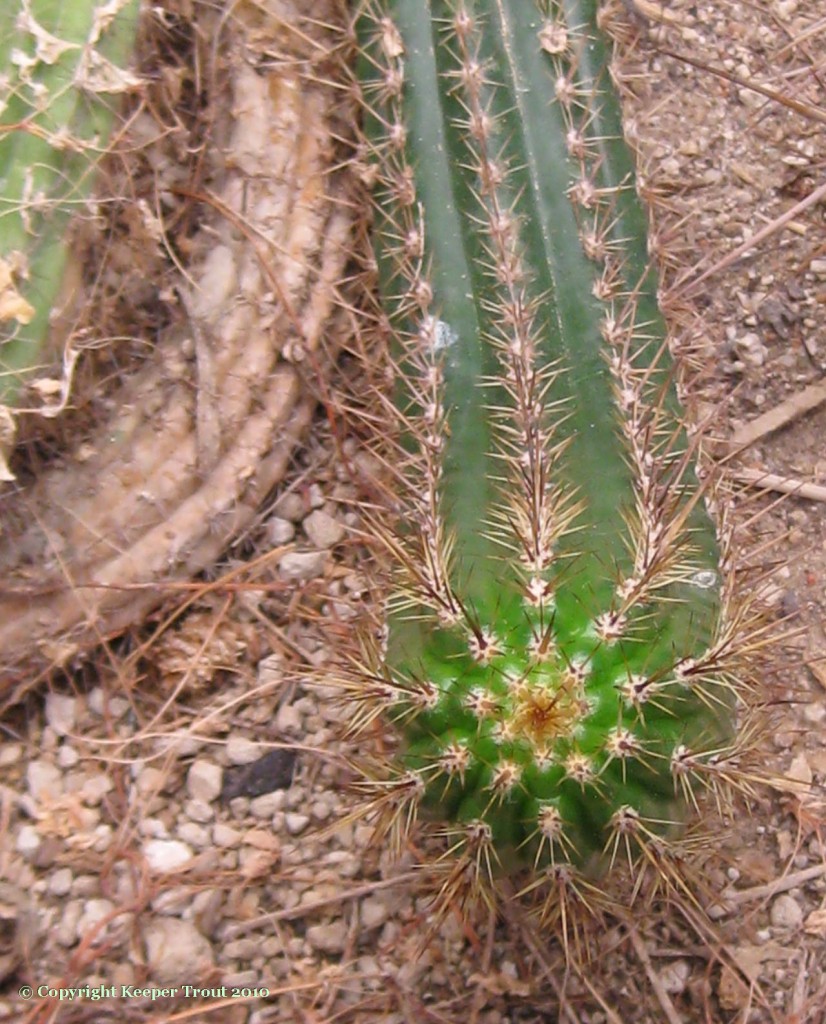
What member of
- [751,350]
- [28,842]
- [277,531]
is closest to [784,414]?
[751,350]

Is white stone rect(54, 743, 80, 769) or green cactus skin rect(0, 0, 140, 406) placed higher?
green cactus skin rect(0, 0, 140, 406)

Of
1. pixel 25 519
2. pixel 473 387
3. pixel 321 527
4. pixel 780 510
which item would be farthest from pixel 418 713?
pixel 780 510

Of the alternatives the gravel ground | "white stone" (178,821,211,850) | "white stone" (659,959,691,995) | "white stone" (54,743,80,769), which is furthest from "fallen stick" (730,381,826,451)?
"white stone" (54,743,80,769)

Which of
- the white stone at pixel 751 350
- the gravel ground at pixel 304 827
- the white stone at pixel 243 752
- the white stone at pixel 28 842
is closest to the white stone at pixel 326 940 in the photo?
the gravel ground at pixel 304 827

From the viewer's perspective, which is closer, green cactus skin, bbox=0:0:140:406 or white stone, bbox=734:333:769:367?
green cactus skin, bbox=0:0:140:406

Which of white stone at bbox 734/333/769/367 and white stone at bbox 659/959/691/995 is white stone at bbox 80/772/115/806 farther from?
white stone at bbox 734/333/769/367

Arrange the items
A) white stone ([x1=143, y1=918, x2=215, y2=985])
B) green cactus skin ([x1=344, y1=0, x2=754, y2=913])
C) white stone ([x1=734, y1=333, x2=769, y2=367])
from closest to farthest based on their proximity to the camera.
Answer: green cactus skin ([x1=344, y1=0, x2=754, y2=913]), white stone ([x1=143, y1=918, x2=215, y2=985]), white stone ([x1=734, y1=333, x2=769, y2=367])

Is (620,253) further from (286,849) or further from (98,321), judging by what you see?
(286,849)

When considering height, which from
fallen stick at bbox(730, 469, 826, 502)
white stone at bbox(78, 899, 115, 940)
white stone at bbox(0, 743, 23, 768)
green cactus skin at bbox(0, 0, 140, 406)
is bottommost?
white stone at bbox(78, 899, 115, 940)
